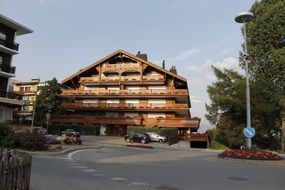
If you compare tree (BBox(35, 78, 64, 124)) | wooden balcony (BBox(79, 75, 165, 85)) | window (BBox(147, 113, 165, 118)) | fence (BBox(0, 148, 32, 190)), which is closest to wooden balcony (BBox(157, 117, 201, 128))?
window (BBox(147, 113, 165, 118))

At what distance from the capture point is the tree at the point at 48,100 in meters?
62.7

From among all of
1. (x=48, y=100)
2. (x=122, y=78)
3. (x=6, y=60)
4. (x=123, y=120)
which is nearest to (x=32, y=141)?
(x=6, y=60)

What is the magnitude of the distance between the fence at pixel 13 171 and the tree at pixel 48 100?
56.3m

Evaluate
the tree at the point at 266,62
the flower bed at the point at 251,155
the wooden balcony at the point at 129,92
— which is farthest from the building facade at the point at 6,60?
the flower bed at the point at 251,155

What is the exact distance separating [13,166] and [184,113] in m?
56.0

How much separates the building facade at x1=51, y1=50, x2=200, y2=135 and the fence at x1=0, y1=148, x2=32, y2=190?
49.6 m

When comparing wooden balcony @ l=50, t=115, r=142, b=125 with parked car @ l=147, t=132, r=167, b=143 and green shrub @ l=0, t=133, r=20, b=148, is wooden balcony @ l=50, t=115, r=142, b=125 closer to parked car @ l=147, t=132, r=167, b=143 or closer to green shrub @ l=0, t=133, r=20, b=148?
parked car @ l=147, t=132, r=167, b=143

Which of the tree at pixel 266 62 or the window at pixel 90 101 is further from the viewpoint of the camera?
the window at pixel 90 101

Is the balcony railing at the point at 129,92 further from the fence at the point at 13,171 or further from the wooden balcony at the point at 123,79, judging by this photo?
the fence at the point at 13,171

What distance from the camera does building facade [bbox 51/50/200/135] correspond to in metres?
60.1

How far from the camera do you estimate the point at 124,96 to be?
206ft

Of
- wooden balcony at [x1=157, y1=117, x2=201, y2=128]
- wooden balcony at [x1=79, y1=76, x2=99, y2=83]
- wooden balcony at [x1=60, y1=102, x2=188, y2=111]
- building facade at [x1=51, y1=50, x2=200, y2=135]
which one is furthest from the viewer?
wooden balcony at [x1=79, y1=76, x2=99, y2=83]

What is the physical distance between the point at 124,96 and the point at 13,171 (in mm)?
55646

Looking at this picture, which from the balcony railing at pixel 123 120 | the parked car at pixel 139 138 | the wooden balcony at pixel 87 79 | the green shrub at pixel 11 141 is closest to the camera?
the green shrub at pixel 11 141
